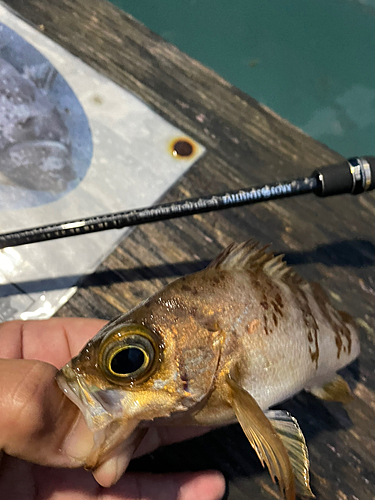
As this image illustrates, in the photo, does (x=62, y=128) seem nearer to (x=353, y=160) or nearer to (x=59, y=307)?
(x=59, y=307)

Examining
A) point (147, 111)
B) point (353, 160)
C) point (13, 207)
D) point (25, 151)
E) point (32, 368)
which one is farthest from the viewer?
point (147, 111)

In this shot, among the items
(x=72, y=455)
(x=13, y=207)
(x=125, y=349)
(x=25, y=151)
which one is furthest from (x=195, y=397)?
(x=25, y=151)

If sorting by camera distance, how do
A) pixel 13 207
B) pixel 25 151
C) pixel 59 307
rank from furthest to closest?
pixel 25 151 → pixel 13 207 → pixel 59 307

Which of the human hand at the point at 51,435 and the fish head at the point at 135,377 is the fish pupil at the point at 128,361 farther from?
the human hand at the point at 51,435

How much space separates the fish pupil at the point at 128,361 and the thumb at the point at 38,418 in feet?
0.46

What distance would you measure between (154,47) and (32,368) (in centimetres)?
190

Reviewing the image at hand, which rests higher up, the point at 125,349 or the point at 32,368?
the point at 125,349

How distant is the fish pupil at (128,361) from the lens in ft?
2.48

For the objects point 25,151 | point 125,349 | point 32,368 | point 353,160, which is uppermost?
point 353,160

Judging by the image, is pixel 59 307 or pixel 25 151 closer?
pixel 59 307

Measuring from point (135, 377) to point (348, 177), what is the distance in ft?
3.15

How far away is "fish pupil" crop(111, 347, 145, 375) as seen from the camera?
75cm

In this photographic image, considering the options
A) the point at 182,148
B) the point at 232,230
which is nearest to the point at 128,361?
the point at 232,230

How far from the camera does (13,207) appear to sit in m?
1.60
